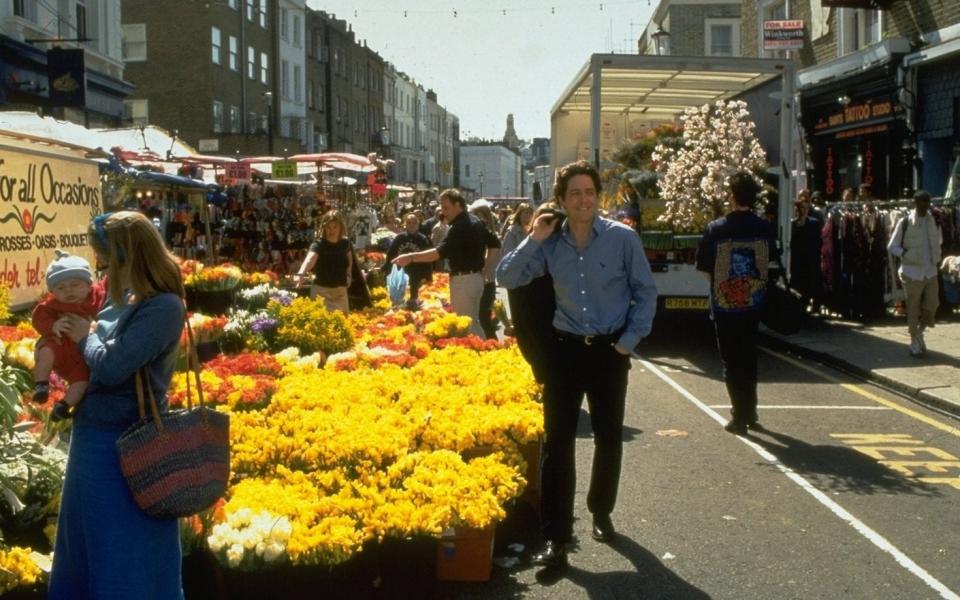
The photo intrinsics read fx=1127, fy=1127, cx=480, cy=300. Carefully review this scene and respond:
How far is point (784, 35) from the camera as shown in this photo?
25.6 metres

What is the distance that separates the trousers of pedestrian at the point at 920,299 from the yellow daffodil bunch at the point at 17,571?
10.8 m

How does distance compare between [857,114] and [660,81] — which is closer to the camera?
[660,81]

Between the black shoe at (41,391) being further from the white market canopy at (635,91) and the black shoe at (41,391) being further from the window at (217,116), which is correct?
the window at (217,116)

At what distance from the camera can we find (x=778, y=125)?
16.0 meters

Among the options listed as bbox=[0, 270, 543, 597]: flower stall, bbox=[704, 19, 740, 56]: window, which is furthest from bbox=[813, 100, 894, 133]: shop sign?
bbox=[704, 19, 740, 56]: window

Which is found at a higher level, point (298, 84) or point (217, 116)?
point (298, 84)

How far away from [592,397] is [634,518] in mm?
1190

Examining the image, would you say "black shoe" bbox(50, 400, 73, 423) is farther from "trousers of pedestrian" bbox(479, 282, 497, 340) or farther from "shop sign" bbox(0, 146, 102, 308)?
"trousers of pedestrian" bbox(479, 282, 497, 340)

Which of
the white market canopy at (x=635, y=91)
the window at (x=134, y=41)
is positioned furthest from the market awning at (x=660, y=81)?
the window at (x=134, y=41)

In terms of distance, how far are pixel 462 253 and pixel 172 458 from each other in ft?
22.4

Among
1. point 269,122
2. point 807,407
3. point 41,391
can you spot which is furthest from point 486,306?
point 269,122

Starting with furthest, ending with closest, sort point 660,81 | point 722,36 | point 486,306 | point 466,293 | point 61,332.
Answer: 1. point 722,36
2. point 660,81
3. point 486,306
4. point 466,293
5. point 61,332

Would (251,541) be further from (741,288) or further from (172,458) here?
(741,288)

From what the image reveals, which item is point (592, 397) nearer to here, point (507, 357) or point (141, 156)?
point (507, 357)
